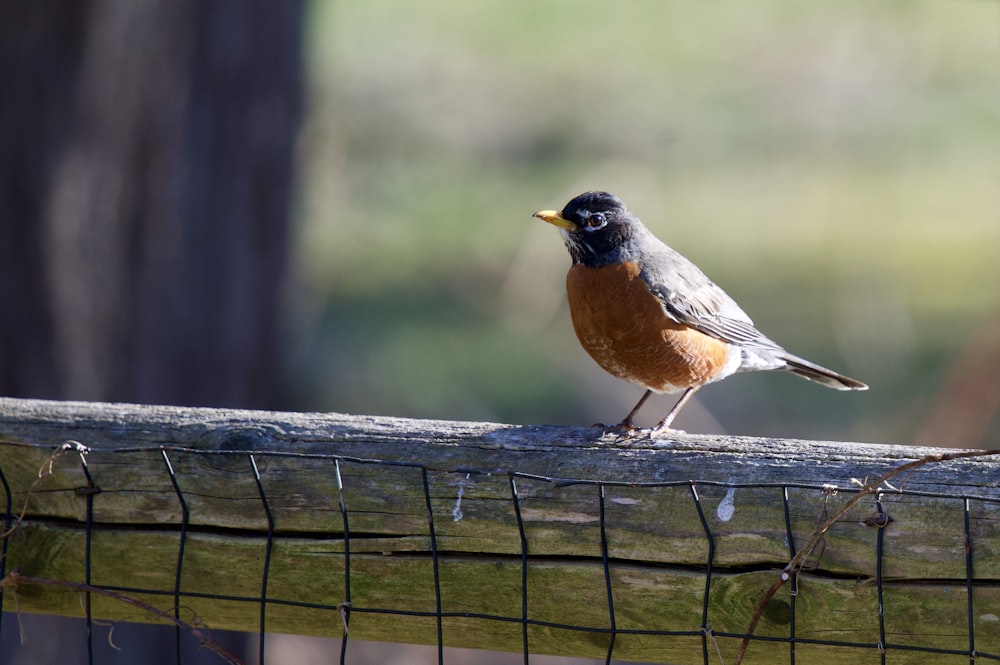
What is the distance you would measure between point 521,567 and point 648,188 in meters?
12.2

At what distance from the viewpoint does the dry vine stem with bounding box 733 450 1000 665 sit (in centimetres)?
210

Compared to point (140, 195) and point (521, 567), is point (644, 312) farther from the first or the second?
point (140, 195)

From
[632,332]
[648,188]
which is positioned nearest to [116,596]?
[632,332]

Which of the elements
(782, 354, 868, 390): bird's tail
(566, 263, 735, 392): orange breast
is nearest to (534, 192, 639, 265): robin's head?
(566, 263, 735, 392): orange breast

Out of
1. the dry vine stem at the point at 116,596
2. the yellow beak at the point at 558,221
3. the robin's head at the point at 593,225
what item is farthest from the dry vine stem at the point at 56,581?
the robin's head at the point at 593,225

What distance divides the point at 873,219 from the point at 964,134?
9.60ft

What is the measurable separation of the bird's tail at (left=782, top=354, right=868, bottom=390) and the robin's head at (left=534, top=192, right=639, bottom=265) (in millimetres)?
837

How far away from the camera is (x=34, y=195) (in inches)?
211

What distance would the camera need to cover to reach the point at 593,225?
14.6ft

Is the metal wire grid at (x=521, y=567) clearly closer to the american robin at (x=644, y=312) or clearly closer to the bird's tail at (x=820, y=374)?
the american robin at (x=644, y=312)

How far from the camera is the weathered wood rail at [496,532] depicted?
215 cm

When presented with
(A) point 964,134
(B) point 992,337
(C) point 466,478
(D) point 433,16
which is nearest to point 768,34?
(A) point 964,134

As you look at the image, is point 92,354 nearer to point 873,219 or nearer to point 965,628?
point 965,628

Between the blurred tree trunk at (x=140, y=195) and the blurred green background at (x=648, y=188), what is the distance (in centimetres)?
89
